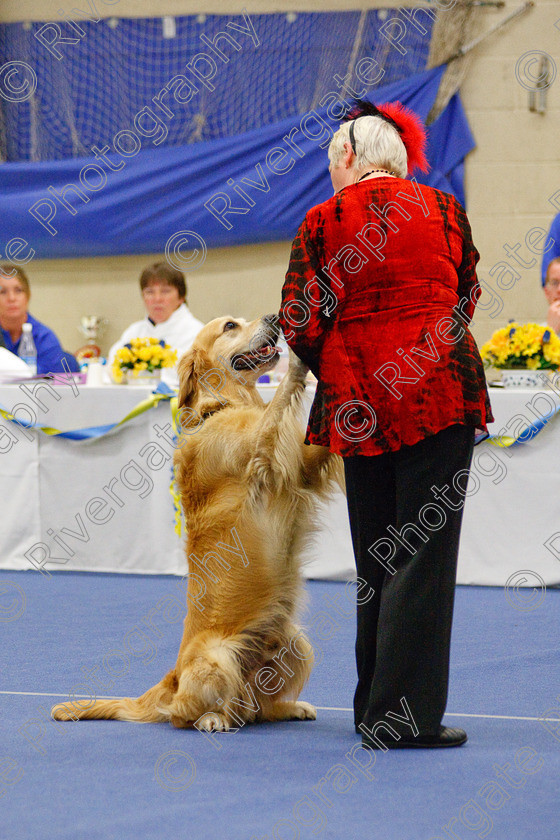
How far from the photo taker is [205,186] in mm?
7809

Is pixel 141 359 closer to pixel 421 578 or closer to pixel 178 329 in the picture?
pixel 178 329

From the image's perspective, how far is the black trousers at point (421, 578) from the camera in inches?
89.8

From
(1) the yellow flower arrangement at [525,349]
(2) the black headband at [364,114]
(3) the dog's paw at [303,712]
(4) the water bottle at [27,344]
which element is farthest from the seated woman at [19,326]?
(2) the black headband at [364,114]

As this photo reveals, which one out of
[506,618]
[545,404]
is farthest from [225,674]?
[545,404]

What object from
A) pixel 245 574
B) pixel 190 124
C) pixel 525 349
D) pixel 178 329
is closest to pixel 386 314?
pixel 245 574

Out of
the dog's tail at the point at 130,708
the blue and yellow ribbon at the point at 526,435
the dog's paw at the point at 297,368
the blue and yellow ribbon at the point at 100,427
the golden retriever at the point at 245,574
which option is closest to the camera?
the dog's paw at the point at 297,368

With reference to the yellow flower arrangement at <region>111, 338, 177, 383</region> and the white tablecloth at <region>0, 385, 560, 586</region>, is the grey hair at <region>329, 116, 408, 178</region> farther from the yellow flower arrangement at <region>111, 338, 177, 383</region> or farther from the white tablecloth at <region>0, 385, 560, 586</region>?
the yellow flower arrangement at <region>111, 338, 177, 383</region>

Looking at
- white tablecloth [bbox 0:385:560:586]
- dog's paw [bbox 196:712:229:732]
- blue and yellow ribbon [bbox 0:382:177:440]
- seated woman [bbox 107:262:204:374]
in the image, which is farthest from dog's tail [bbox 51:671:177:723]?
seated woman [bbox 107:262:204:374]

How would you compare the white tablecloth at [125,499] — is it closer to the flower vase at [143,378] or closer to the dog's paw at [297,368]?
the flower vase at [143,378]

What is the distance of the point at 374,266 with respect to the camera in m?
2.25

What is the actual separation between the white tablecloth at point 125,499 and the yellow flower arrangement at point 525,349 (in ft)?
0.64

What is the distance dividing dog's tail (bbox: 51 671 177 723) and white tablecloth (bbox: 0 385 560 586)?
6.71 ft

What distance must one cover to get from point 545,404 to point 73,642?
8.25ft

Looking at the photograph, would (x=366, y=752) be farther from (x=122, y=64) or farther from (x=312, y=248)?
(x=122, y=64)
